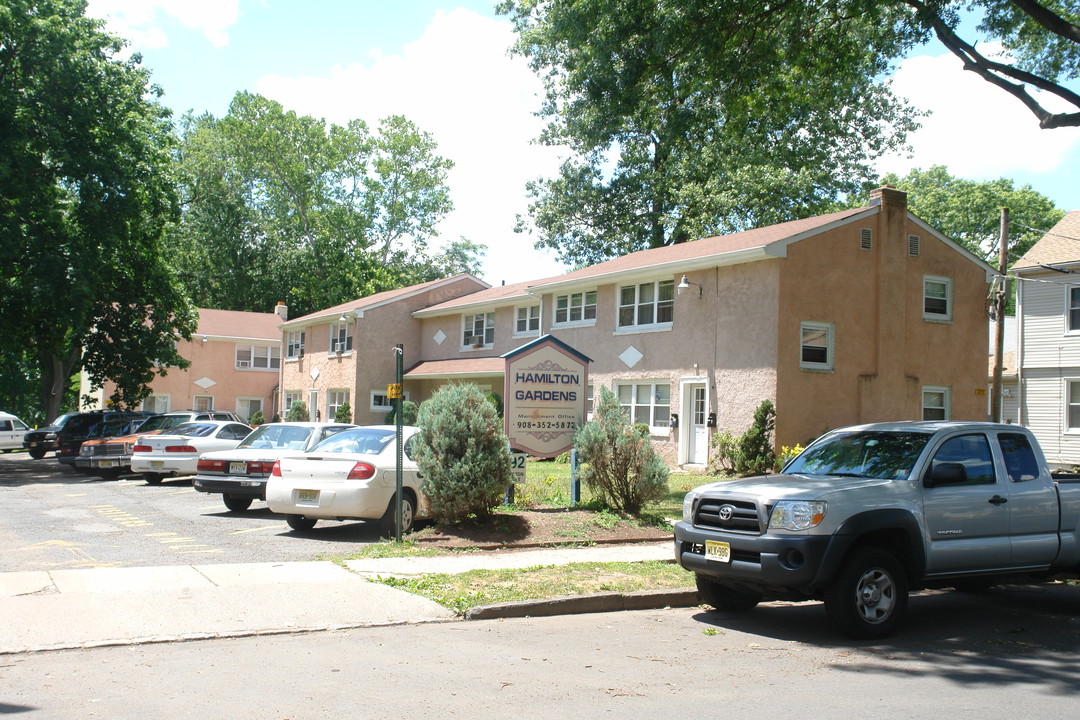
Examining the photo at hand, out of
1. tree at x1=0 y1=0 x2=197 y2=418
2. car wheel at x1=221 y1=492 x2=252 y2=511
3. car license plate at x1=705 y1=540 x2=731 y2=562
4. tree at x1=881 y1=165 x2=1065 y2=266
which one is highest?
tree at x1=881 y1=165 x2=1065 y2=266

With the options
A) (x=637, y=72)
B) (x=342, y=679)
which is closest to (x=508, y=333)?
(x=637, y=72)

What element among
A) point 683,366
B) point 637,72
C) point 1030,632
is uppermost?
point 637,72

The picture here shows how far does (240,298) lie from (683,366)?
1668 inches

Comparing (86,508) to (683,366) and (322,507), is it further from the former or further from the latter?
(683,366)

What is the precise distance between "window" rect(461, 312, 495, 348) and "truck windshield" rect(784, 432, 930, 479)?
83.5 ft

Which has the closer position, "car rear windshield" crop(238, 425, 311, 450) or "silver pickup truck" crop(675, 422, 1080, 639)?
"silver pickup truck" crop(675, 422, 1080, 639)

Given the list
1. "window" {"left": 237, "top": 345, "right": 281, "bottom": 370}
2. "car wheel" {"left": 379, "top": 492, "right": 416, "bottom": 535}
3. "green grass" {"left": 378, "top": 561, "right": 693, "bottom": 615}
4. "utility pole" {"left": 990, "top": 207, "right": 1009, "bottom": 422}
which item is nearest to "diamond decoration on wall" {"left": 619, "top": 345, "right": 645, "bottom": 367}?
"utility pole" {"left": 990, "top": 207, "right": 1009, "bottom": 422}

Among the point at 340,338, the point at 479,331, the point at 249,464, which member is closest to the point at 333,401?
the point at 340,338

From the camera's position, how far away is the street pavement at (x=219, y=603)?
7102mm

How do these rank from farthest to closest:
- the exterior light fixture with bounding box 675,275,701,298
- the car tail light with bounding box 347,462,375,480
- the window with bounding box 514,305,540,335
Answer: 1. the window with bounding box 514,305,540,335
2. the exterior light fixture with bounding box 675,275,701,298
3. the car tail light with bounding box 347,462,375,480

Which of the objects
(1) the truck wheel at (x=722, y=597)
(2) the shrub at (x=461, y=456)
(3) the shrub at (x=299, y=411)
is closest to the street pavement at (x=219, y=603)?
(1) the truck wheel at (x=722, y=597)

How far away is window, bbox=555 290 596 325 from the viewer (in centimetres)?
2778

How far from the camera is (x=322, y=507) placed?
11.6 metres

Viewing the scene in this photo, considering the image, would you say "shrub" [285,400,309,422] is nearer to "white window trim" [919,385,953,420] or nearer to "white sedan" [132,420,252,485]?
"white sedan" [132,420,252,485]
